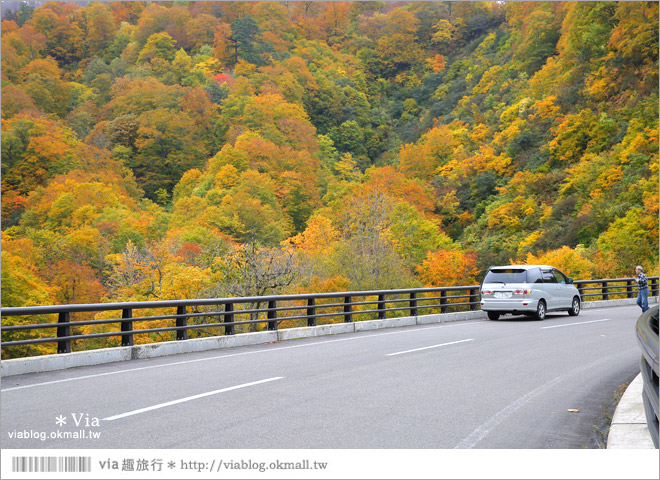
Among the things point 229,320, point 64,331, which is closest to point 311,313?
point 229,320

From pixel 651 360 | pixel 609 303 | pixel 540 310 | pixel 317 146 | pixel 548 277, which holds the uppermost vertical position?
pixel 317 146

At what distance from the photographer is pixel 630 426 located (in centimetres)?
653

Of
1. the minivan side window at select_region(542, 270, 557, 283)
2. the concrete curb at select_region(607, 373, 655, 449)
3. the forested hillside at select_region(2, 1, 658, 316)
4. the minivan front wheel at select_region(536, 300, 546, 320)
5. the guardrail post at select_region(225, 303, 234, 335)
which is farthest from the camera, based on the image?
the forested hillside at select_region(2, 1, 658, 316)

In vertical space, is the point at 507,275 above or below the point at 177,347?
above

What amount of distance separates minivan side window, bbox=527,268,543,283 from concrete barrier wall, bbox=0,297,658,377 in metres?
3.16

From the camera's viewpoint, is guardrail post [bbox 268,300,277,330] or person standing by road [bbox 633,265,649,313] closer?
guardrail post [bbox 268,300,277,330]

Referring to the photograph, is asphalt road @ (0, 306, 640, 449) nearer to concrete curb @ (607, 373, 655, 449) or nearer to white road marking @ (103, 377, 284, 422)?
white road marking @ (103, 377, 284, 422)

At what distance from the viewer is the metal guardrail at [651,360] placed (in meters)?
4.26

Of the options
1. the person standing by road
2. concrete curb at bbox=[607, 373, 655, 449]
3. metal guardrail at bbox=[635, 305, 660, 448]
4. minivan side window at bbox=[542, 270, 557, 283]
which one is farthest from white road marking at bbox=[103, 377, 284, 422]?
the person standing by road

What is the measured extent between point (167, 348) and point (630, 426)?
982 centimetres

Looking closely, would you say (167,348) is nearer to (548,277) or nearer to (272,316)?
(272,316)

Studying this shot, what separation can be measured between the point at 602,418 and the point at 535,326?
12422 mm

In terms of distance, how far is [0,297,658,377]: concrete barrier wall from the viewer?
11.1 m

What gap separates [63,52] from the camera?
142750 mm
